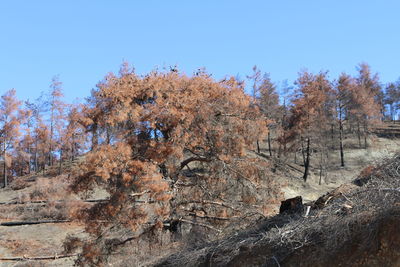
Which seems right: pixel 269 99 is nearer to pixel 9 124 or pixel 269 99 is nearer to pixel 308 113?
pixel 308 113

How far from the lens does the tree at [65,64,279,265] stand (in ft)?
69.2

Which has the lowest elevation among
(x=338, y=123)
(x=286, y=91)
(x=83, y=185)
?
(x=83, y=185)

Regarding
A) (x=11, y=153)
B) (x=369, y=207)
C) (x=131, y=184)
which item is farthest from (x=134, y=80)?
(x=11, y=153)

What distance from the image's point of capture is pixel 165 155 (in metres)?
22.6

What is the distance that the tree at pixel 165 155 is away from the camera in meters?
21.1

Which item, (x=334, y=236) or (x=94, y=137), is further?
(x=94, y=137)

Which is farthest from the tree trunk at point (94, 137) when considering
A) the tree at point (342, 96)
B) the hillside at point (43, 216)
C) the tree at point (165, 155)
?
the tree at point (342, 96)

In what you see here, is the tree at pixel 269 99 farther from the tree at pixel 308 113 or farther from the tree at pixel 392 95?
the tree at pixel 392 95


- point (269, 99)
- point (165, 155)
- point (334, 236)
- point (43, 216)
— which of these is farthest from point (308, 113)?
point (334, 236)

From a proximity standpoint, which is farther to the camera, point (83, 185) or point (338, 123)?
point (338, 123)

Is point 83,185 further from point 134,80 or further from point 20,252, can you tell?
point 20,252

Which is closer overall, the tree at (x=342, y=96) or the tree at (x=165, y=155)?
the tree at (x=165, y=155)

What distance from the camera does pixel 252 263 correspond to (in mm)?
9539

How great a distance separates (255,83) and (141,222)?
42900 mm
